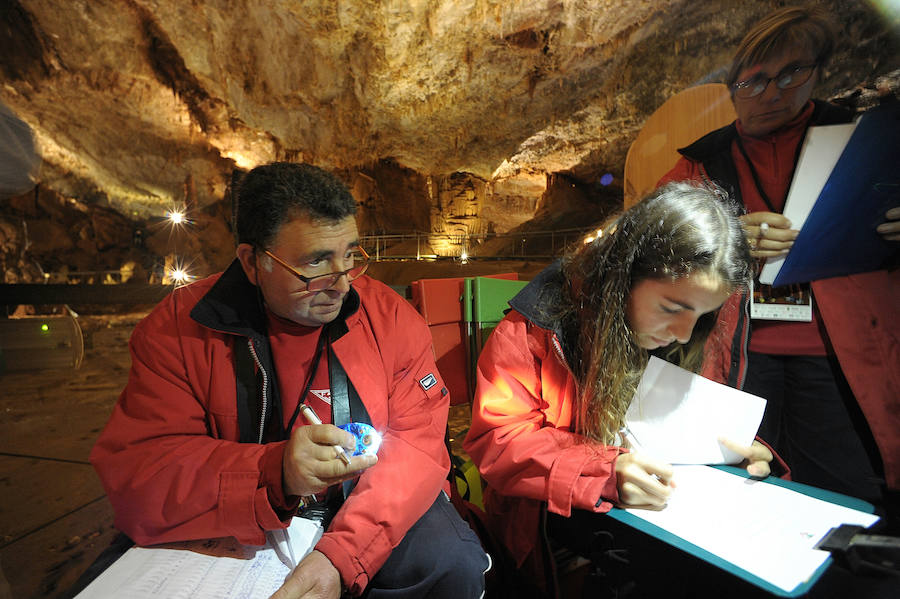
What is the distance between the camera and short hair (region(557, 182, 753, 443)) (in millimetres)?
907

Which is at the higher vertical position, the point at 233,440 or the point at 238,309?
the point at 238,309

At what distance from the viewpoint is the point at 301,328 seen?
113cm

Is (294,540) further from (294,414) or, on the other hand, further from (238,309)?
(238,309)

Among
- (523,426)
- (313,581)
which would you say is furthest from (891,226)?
(313,581)

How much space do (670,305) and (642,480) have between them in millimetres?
449

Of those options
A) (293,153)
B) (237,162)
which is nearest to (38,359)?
(293,153)

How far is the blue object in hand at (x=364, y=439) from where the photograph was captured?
87 centimetres

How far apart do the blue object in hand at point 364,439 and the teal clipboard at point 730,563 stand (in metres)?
0.60

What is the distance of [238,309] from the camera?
1030 millimetres

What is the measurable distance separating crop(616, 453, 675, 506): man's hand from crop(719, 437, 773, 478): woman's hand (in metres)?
0.25

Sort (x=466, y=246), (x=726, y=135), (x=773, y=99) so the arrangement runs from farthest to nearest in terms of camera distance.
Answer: (x=466, y=246), (x=726, y=135), (x=773, y=99)

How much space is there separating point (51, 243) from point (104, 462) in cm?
1096

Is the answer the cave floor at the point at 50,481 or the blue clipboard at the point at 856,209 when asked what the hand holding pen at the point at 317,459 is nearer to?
the cave floor at the point at 50,481

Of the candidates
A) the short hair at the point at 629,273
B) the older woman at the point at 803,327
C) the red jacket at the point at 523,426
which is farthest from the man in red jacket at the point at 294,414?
the older woman at the point at 803,327
